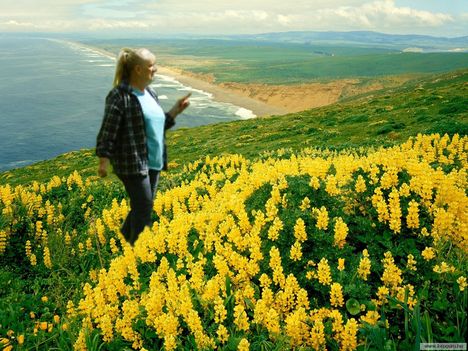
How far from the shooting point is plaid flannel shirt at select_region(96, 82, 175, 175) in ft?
11.7

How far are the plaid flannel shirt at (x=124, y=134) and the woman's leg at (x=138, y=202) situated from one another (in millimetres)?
114

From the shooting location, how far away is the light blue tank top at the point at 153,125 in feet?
12.3

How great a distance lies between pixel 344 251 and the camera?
615 centimetres

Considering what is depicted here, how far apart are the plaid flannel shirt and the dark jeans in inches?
4.6

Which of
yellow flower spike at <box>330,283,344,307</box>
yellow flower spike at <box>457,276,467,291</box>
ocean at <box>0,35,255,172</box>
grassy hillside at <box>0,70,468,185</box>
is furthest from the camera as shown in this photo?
ocean at <box>0,35,255,172</box>

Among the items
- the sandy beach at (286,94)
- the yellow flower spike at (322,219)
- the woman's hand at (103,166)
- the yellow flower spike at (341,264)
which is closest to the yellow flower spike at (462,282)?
the yellow flower spike at (341,264)

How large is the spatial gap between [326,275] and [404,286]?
1.02 m

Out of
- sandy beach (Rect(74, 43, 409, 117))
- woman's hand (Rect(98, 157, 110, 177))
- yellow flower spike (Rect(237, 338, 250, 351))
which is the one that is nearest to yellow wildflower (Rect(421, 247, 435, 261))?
yellow flower spike (Rect(237, 338, 250, 351))

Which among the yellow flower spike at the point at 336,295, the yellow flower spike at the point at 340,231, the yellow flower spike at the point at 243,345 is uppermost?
the yellow flower spike at the point at 340,231

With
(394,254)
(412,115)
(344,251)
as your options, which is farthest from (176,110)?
(412,115)

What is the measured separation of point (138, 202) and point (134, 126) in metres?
0.85

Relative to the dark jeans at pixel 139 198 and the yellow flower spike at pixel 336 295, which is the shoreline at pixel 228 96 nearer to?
the yellow flower spike at pixel 336 295

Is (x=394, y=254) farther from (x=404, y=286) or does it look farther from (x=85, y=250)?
(x=85, y=250)

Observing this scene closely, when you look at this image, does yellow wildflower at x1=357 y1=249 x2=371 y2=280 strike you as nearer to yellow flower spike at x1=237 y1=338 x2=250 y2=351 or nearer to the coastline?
yellow flower spike at x1=237 y1=338 x2=250 y2=351
